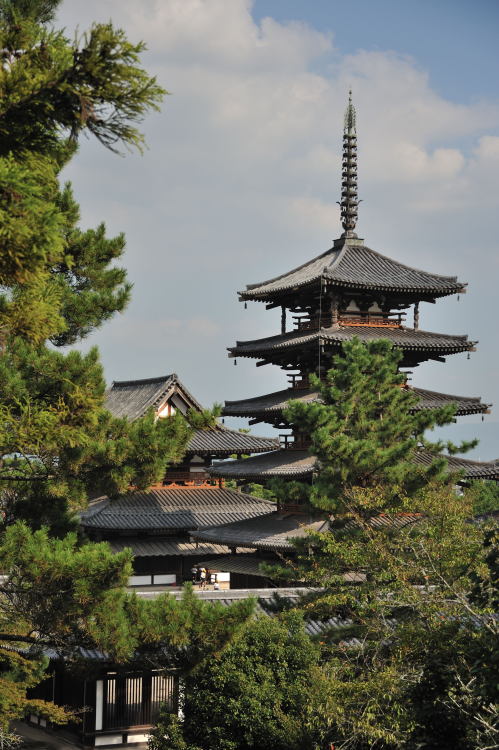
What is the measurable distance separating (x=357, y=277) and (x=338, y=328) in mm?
2058

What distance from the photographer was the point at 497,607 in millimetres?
14789

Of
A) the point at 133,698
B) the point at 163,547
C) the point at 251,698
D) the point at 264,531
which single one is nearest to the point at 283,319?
the point at 264,531

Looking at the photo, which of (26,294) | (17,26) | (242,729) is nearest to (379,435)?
(242,729)

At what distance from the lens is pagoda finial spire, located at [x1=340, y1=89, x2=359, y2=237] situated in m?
38.8

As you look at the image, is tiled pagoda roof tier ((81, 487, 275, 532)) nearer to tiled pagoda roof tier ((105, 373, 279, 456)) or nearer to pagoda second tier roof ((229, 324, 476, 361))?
tiled pagoda roof tier ((105, 373, 279, 456))

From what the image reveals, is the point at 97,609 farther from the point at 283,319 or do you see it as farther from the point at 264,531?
the point at 283,319

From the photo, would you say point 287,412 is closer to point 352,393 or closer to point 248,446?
point 352,393

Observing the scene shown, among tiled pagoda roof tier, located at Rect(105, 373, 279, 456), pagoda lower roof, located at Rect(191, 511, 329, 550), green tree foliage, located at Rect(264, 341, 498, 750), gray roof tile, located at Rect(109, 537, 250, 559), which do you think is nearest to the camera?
green tree foliage, located at Rect(264, 341, 498, 750)

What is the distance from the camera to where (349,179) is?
3919 cm

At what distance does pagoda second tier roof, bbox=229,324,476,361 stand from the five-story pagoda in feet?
0.12

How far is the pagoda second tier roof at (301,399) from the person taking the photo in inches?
1382

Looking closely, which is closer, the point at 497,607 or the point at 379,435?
the point at 497,607

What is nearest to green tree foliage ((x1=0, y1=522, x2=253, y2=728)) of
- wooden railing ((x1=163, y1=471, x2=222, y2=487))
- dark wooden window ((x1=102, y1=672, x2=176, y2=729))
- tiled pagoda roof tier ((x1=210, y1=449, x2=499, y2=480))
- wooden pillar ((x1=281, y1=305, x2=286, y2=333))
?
dark wooden window ((x1=102, y1=672, x2=176, y2=729))

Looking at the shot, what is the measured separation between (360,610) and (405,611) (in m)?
0.92
